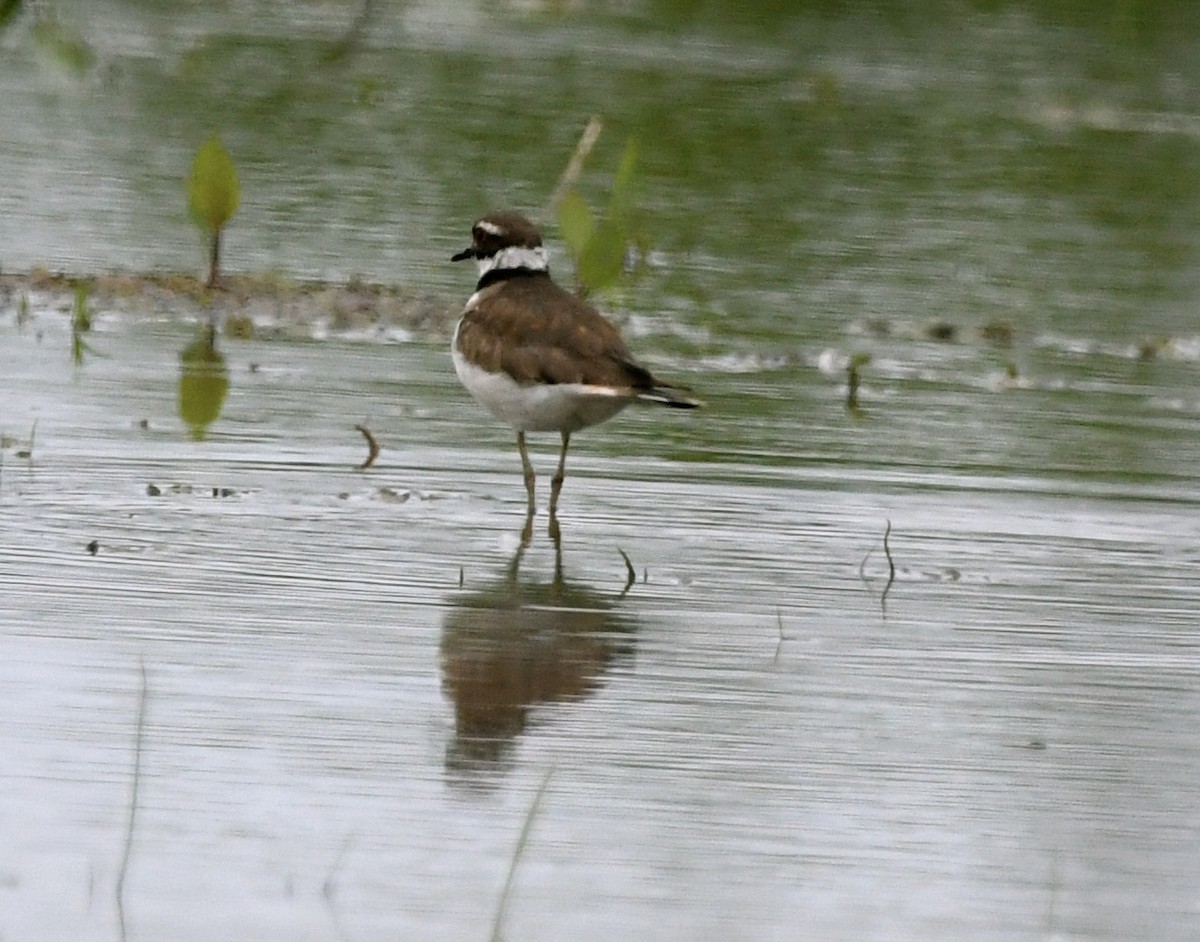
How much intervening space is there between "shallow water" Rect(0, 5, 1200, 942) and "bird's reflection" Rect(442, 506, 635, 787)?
0.05ft

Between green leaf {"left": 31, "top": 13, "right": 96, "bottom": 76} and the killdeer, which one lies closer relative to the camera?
green leaf {"left": 31, "top": 13, "right": 96, "bottom": 76}

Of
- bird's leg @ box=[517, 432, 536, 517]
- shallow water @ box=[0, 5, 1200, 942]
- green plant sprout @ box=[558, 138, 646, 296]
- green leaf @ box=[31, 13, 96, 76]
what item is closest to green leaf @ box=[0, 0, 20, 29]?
green leaf @ box=[31, 13, 96, 76]

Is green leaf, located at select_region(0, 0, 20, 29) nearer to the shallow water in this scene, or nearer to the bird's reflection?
the shallow water

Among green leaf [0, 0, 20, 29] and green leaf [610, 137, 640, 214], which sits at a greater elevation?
green leaf [0, 0, 20, 29]

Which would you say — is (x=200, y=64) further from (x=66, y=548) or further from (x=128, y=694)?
(x=66, y=548)

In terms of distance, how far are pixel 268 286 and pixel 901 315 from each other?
3.16 meters

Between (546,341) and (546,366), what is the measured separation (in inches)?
6.5

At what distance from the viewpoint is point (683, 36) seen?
25.0 meters

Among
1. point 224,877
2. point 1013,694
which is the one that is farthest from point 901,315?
point 224,877

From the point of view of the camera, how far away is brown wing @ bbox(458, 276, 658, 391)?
9086 mm

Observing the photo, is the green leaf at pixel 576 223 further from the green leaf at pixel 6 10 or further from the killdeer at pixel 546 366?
the green leaf at pixel 6 10

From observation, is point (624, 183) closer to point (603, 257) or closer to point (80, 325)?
point (603, 257)

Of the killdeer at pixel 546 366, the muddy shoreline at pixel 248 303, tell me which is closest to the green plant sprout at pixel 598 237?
the muddy shoreline at pixel 248 303

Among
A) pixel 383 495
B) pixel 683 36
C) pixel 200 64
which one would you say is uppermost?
pixel 200 64
